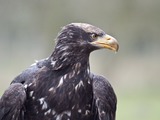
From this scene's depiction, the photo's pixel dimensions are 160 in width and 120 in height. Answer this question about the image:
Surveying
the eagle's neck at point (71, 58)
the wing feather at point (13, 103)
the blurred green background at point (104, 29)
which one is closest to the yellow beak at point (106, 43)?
the eagle's neck at point (71, 58)

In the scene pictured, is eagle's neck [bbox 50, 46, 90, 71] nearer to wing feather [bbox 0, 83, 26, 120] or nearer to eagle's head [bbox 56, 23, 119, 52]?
eagle's head [bbox 56, 23, 119, 52]

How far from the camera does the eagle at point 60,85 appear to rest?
9.08m

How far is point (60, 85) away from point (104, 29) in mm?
18388

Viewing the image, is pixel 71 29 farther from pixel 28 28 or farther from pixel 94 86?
pixel 28 28

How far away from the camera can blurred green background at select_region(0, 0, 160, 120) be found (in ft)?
87.8

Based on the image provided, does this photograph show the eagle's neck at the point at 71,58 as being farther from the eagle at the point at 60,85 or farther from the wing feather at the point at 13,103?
the wing feather at the point at 13,103

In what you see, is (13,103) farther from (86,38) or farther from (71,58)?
(86,38)

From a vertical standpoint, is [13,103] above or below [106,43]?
below

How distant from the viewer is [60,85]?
9203 mm

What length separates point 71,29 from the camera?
9.09 metres

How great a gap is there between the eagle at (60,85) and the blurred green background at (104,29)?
50.5 ft

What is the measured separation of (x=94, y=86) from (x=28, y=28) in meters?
20.6

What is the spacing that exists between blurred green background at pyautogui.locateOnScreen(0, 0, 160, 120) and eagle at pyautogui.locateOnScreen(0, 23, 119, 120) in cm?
1539

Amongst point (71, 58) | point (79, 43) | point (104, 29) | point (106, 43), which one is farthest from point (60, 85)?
point (104, 29)
